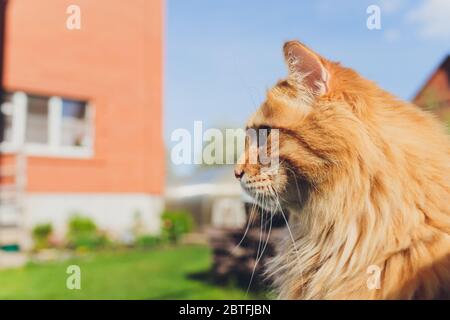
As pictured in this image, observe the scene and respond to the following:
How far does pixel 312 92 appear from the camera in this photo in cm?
88

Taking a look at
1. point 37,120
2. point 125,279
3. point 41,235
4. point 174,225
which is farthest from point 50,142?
point 125,279

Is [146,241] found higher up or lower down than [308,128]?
lower down

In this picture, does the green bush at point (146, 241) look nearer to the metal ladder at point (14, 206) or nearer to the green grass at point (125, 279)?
the green grass at point (125, 279)

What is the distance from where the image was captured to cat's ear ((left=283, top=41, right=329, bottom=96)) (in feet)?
2.80

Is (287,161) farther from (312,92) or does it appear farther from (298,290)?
(298,290)

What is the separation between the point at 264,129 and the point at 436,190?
355 millimetres

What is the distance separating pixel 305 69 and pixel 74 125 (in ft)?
13.5

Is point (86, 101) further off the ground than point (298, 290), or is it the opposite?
point (86, 101)

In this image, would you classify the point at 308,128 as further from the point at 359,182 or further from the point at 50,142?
the point at 50,142

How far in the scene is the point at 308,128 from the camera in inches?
34.3

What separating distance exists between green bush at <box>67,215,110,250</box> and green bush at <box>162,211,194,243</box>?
83 centimetres

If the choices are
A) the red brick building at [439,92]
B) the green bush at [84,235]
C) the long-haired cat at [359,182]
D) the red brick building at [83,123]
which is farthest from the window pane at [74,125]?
the long-haired cat at [359,182]
